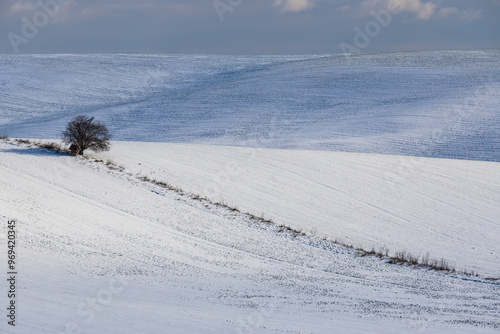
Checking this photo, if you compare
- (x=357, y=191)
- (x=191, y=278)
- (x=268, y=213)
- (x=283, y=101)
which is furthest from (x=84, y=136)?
(x=283, y=101)

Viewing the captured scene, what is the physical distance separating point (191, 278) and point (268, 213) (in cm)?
783

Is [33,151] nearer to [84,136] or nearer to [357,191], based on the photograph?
[84,136]

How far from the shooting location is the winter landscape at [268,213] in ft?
34.8

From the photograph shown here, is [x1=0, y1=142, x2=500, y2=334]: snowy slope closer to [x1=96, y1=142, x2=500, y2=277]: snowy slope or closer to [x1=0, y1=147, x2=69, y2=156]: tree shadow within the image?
[x1=96, y1=142, x2=500, y2=277]: snowy slope

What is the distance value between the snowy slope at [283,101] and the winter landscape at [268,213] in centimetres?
28

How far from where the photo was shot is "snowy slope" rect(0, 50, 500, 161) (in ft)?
117

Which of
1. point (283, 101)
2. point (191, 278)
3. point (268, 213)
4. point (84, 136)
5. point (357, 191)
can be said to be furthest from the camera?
point (283, 101)

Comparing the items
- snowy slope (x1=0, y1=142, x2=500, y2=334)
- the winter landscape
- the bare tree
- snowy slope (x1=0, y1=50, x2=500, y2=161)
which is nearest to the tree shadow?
the winter landscape

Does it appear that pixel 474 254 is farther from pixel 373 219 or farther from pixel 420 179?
pixel 420 179

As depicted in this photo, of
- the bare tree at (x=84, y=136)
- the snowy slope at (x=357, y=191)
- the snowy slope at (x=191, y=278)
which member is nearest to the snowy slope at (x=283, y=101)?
the snowy slope at (x=357, y=191)

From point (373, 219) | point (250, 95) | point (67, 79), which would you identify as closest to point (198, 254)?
point (373, 219)

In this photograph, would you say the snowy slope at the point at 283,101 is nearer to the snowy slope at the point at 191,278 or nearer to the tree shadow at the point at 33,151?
the tree shadow at the point at 33,151

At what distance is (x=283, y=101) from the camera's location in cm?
4759

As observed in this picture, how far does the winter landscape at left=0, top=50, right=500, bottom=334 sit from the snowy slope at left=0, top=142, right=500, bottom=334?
6cm
